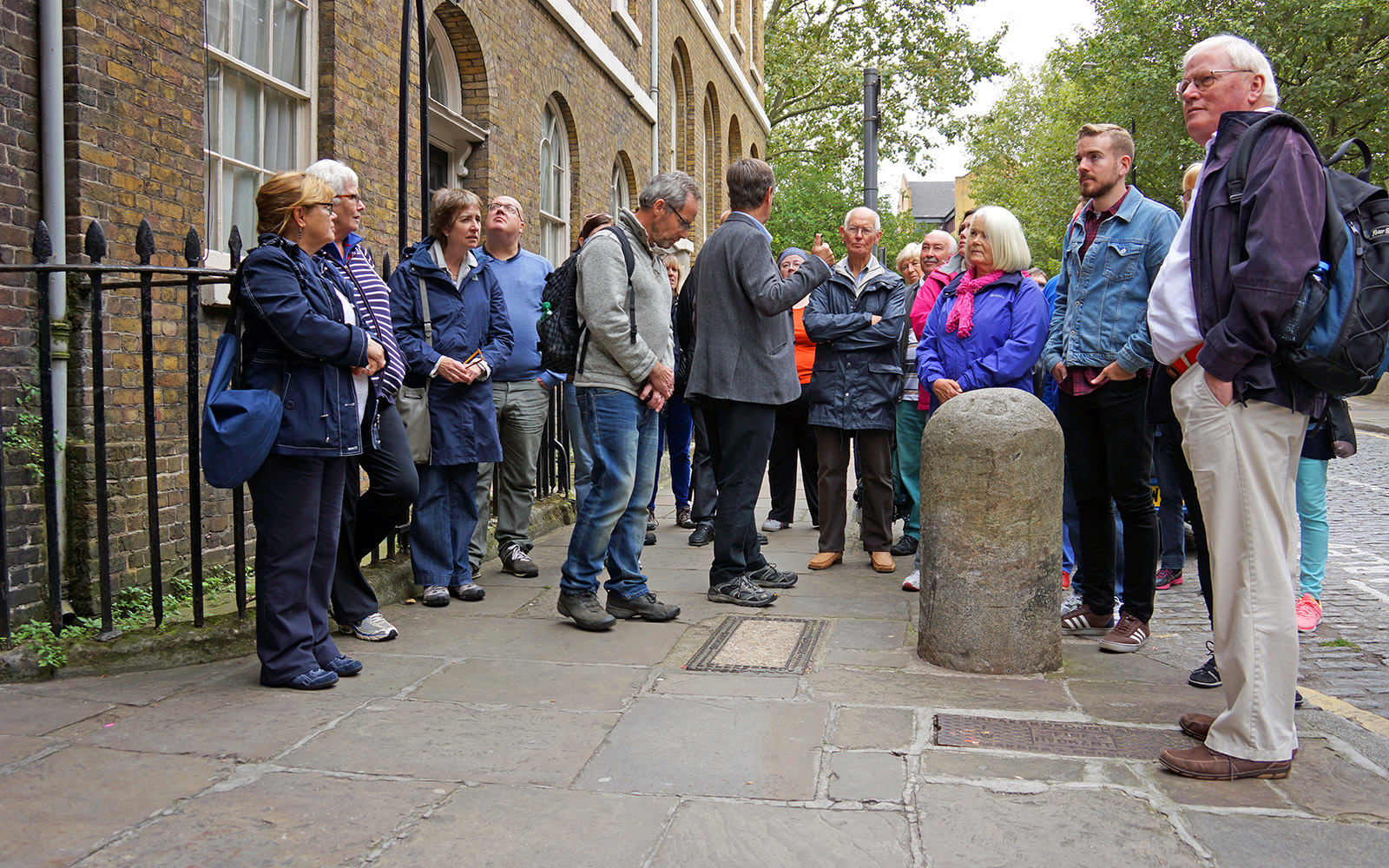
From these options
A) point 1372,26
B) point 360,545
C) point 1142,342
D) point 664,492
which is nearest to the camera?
point 1142,342

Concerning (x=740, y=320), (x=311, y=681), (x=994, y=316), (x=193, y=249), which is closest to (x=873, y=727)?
(x=311, y=681)

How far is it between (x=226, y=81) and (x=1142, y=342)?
5.34m

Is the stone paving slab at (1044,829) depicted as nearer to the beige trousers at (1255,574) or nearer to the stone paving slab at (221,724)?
the beige trousers at (1255,574)

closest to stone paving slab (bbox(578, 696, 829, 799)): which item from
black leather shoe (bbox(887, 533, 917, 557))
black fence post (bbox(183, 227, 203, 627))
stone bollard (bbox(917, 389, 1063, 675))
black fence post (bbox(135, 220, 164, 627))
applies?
stone bollard (bbox(917, 389, 1063, 675))

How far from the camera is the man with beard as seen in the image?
468 cm

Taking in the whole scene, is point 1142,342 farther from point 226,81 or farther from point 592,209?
point 592,209

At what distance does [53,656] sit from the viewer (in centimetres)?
412

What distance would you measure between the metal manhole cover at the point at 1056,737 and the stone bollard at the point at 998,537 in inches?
23.5

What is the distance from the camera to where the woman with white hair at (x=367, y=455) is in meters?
4.63

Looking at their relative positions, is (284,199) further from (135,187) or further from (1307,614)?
(1307,614)

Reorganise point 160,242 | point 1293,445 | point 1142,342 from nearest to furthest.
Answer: point 1293,445, point 1142,342, point 160,242

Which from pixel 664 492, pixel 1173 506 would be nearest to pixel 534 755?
pixel 1173 506

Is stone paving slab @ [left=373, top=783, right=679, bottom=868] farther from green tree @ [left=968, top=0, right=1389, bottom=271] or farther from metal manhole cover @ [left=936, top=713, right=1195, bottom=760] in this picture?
green tree @ [left=968, top=0, right=1389, bottom=271]

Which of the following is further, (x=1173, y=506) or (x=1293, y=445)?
(x=1173, y=506)
